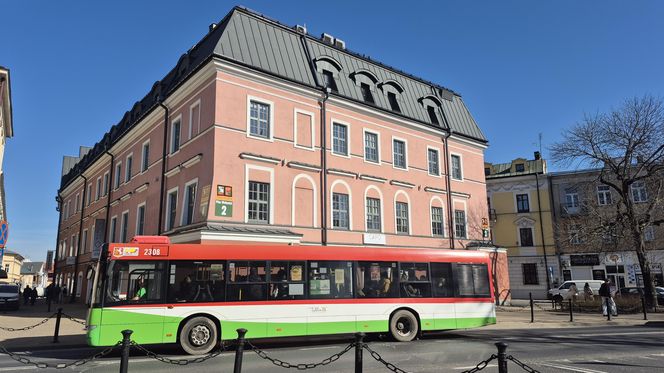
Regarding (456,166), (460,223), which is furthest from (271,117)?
(460,223)

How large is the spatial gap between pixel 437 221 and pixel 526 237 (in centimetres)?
2158

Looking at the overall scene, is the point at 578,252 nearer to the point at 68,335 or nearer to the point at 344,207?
the point at 344,207

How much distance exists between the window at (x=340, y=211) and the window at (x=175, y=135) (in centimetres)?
863

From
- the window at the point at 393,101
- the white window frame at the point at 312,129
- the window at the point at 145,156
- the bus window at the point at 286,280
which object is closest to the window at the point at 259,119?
the white window frame at the point at 312,129

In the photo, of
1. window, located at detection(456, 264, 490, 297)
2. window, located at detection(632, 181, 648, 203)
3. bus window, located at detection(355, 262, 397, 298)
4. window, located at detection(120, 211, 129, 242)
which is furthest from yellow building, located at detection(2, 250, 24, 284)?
window, located at detection(632, 181, 648, 203)

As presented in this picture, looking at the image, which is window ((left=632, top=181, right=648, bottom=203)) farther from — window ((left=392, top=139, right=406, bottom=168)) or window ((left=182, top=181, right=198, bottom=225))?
window ((left=182, top=181, right=198, bottom=225))

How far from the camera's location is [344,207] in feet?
77.0

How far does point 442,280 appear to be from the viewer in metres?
15.1

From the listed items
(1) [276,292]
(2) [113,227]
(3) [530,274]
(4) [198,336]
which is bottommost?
(4) [198,336]

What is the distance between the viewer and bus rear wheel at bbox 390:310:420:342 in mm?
14109

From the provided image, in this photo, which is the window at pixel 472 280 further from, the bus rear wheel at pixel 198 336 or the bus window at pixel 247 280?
the bus rear wheel at pixel 198 336

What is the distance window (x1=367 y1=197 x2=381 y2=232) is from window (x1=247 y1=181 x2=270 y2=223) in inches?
254

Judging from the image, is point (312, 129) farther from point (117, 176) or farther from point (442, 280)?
point (117, 176)

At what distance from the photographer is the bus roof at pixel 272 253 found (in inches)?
474
